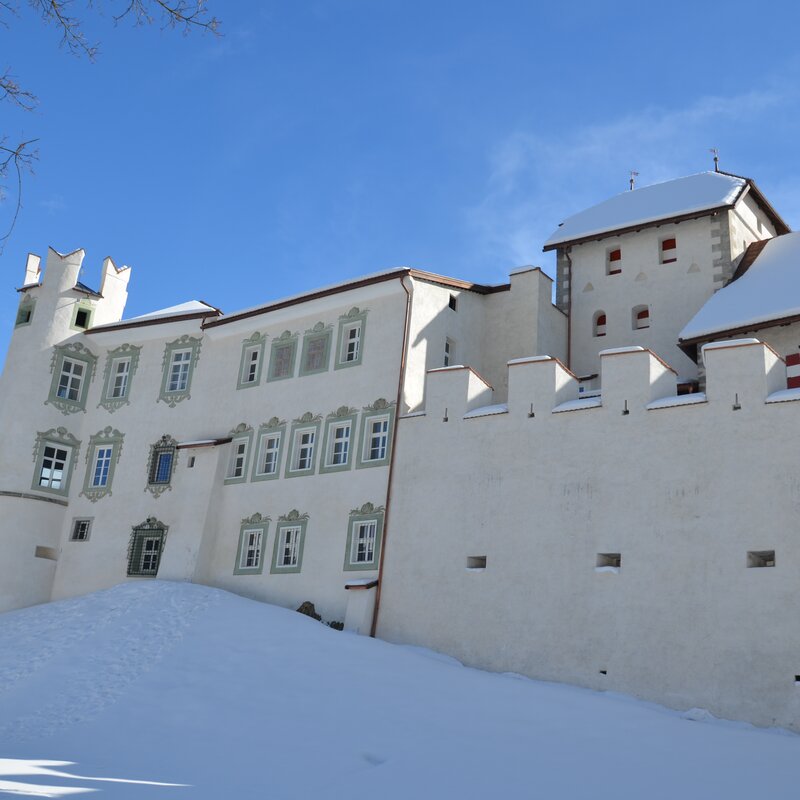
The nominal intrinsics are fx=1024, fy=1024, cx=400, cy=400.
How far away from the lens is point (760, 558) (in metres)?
21.6

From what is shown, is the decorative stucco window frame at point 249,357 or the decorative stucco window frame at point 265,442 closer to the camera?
the decorative stucco window frame at point 265,442

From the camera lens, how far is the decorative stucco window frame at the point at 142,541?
32312 mm

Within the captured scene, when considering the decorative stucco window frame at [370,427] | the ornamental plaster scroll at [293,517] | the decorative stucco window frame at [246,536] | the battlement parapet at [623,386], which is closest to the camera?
the battlement parapet at [623,386]

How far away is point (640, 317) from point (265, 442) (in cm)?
1280

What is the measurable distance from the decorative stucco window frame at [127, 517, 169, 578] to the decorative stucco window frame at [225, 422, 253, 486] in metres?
2.69

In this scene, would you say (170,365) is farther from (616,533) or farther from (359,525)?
(616,533)

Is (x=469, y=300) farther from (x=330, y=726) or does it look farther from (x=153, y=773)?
(x=153, y=773)

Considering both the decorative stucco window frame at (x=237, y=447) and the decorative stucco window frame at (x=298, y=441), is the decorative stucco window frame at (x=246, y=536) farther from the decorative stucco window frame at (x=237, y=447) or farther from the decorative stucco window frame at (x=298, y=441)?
the decorative stucco window frame at (x=298, y=441)

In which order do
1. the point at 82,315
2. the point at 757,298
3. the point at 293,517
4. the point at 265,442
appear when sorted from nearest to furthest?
the point at 757,298
the point at 293,517
the point at 265,442
the point at 82,315

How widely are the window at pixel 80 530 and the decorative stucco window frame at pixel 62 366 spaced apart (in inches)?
156

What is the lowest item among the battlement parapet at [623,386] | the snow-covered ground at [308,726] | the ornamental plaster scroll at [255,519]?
the snow-covered ground at [308,726]

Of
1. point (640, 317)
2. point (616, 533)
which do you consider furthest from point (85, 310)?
point (616, 533)

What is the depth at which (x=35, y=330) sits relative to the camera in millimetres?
36281

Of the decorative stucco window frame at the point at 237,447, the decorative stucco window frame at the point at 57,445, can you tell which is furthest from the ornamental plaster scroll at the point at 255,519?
the decorative stucco window frame at the point at 57,445
